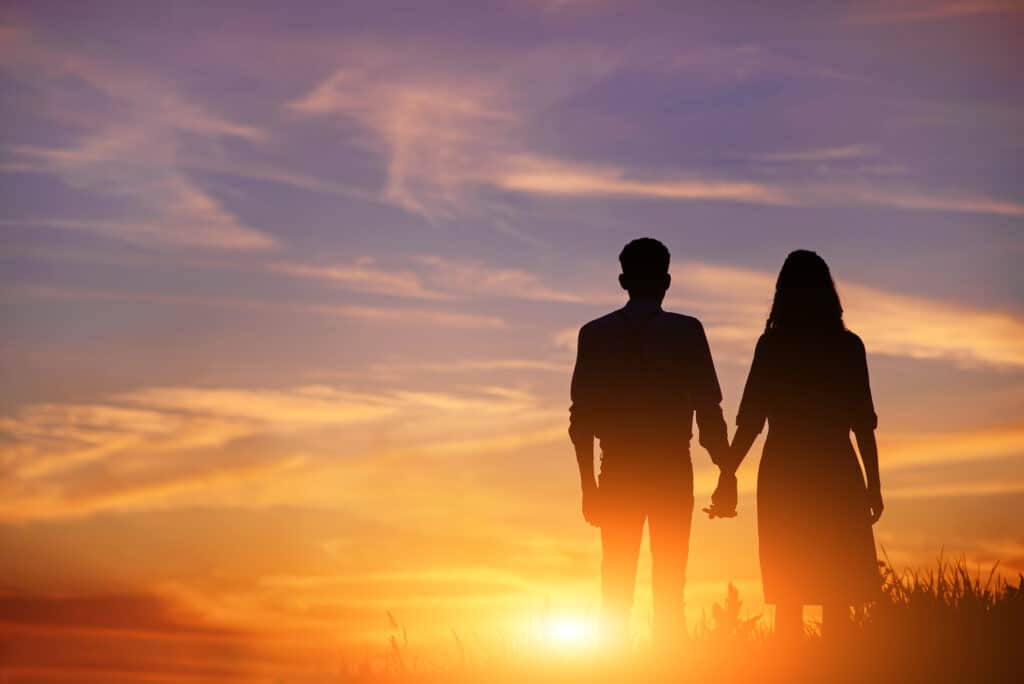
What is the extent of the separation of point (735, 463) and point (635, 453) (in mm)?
1020

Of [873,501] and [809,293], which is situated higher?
[809,293]

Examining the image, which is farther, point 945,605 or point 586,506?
point 945,605

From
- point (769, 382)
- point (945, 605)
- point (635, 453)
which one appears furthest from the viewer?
point (945, 605)

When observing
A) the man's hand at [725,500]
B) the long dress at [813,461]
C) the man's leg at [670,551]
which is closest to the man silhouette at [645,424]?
the man's leg at [670,551]

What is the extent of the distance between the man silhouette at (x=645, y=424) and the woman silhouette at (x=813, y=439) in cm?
72

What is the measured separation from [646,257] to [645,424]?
124 cm

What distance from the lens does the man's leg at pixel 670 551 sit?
905 cm

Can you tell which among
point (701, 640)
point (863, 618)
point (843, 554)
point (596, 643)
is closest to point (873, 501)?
point (843, 554)

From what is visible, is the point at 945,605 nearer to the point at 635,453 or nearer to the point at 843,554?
the point at 843,554

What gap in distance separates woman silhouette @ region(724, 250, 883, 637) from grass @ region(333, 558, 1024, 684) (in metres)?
0.45

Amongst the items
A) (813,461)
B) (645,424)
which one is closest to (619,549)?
(645,424)

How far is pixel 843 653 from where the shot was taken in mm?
9602

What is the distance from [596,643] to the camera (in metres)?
9.62

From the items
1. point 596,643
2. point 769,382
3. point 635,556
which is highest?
point 769,382
